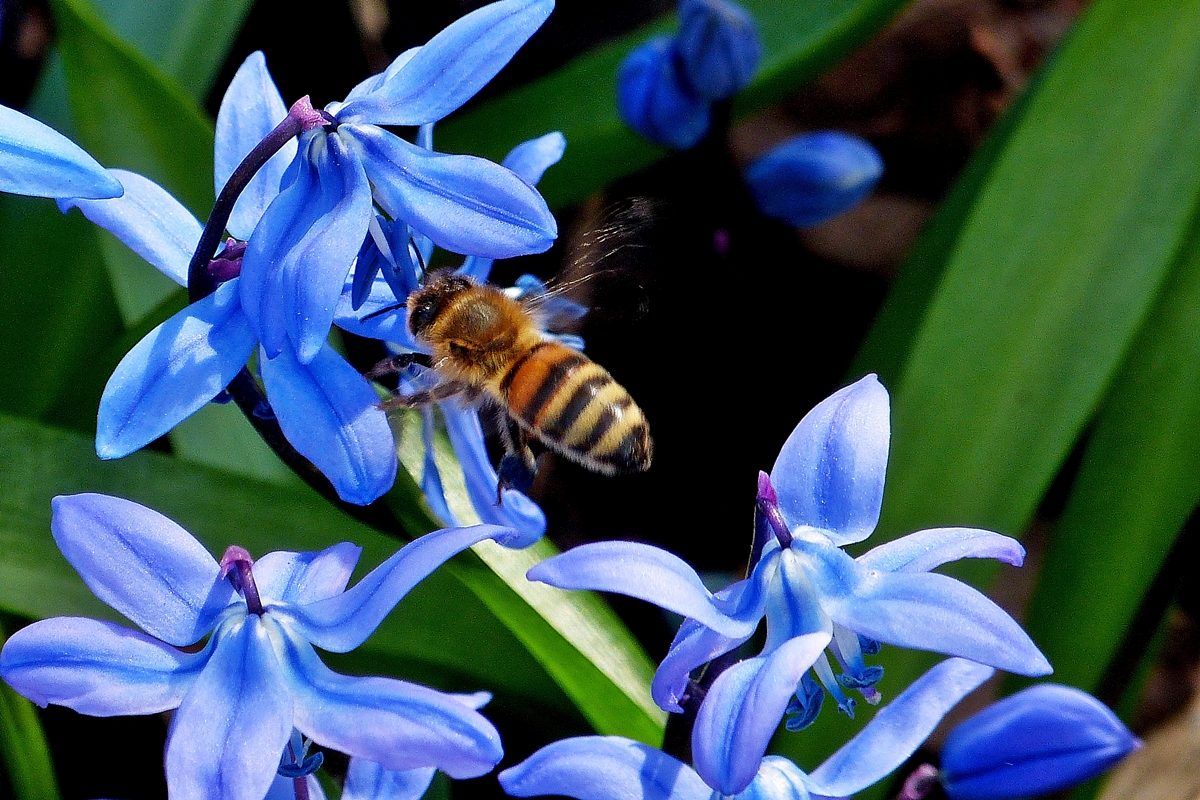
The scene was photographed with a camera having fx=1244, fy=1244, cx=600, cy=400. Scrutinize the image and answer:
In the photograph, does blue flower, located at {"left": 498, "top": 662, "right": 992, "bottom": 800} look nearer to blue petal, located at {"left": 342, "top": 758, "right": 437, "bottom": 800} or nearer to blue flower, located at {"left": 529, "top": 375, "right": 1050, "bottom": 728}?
blue flower, located at {"left": 529, "top": 375, "right": 1050, "bottom": 728}

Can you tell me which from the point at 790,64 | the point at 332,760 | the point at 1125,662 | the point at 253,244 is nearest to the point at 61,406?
the point at 332,760

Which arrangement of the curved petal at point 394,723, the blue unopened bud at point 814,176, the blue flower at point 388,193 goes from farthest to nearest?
1. the blue unopened bud at point 814,176
2. the blue flower at point 388,193
3. the curved petal at point 394,723

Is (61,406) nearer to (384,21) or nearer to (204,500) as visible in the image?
(204,500)

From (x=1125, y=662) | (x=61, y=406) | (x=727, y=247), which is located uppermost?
(x=727, y=247)

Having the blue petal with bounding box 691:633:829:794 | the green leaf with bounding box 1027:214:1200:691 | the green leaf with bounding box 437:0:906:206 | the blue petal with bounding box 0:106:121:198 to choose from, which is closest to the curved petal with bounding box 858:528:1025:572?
the blue petal with bounding box 691:633:829:794

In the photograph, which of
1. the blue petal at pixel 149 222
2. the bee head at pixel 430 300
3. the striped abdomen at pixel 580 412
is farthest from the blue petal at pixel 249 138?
the striped abdomen at pixel 580 412

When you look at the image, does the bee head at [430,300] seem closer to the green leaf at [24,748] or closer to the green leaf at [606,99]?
the green leaf at [24,748]
